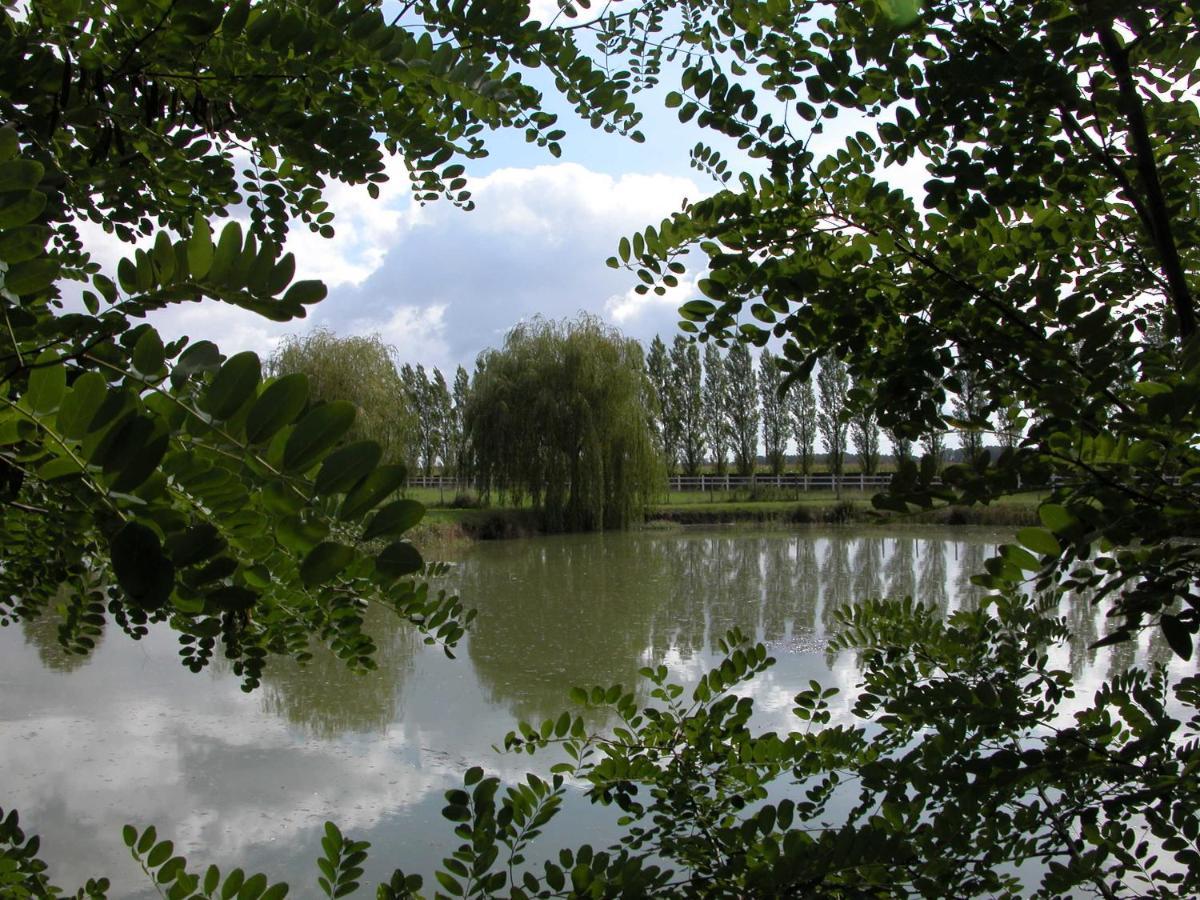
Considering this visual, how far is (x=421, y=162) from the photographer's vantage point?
5.06 ft

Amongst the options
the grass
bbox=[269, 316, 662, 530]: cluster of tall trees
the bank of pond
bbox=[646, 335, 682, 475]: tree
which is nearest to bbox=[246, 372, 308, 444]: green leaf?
the grass

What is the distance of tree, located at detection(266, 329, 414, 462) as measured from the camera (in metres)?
16.3

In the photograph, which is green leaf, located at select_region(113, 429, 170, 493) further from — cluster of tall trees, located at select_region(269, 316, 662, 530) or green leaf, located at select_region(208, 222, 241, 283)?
cluster of tall trees, located at select_region(269, 316, 662, 530)

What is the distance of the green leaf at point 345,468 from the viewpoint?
1.64ft

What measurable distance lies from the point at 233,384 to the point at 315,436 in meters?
0.06

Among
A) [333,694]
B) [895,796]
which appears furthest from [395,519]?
[333,694]

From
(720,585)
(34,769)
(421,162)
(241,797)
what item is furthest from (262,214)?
(720,585)

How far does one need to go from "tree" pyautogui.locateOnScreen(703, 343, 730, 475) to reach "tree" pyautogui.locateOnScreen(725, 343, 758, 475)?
0.16 metres

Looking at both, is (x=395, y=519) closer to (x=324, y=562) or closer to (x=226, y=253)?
(x=324, y=562)

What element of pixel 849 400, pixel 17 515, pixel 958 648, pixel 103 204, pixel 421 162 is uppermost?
pixel 421 162

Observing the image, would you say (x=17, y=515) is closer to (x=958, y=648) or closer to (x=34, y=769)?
(x=958, y=648)

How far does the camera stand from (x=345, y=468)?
1.64 ft

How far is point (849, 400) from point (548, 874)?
3.02ft

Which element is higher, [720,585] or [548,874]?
[548,874]
